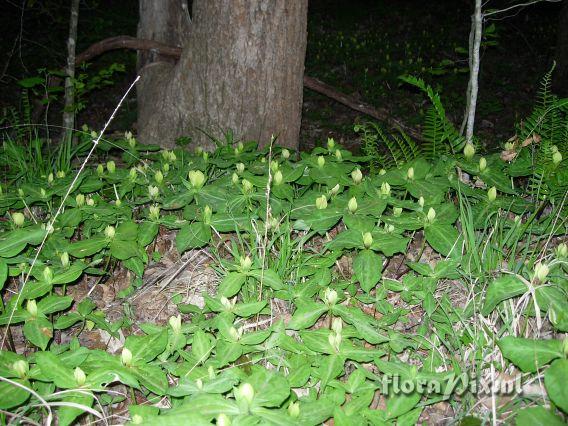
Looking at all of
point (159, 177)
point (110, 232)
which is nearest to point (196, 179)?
point (159, 177)

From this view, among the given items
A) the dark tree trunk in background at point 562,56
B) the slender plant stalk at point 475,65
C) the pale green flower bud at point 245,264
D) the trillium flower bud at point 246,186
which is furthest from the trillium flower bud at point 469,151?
the dark tree trunk in background at point 562,56

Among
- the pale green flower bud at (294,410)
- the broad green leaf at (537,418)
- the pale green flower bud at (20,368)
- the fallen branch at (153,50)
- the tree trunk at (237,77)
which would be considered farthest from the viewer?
the fallen branch at (153,50)

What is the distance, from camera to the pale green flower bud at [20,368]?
1.87 metres

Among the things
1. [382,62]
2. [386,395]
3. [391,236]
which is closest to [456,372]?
[386,395]

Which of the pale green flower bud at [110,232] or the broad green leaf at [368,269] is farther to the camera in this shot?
the pale green flower bud at [110,232]

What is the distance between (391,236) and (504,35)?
29.3 feet

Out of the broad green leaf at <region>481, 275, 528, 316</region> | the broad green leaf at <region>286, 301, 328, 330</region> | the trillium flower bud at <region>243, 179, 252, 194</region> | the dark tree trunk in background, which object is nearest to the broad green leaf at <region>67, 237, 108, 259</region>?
the trillium flower bud at <region>243, 179, 252, 194</region>

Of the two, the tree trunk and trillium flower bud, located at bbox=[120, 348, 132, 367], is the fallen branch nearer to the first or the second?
the tree trunk

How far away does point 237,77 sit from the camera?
3766mm

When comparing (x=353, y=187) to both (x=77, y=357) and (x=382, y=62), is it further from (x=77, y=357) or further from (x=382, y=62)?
(x=382, y=62)

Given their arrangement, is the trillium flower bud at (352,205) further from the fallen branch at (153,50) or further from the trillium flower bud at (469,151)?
the fallen branch at (153,50)

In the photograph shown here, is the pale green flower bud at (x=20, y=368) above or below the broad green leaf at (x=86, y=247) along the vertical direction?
below

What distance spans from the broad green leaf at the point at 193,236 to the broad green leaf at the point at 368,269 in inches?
31.1

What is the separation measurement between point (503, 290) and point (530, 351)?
0.99ft
